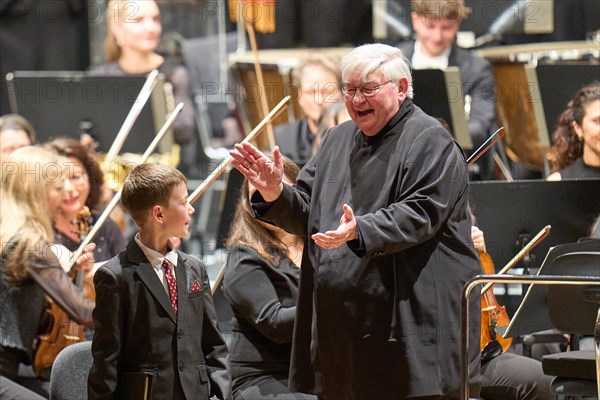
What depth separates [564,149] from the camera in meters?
4.91

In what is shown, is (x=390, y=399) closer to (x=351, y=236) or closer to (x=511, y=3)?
(x=351, y=236)

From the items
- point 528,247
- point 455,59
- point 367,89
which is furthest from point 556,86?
point 367,89

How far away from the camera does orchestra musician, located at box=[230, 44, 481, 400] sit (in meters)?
3.04

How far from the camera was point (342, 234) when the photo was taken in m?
2.87

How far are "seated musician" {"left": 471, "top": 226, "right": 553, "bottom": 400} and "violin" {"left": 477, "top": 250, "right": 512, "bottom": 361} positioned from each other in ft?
0.19

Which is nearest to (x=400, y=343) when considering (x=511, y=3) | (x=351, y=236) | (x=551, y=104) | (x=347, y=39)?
(x=351, y=236)

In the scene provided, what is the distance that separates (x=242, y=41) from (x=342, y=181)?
4743mm

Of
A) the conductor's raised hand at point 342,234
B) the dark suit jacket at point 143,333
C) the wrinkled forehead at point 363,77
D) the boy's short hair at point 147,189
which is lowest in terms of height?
the dark suit jacket at point 143,333

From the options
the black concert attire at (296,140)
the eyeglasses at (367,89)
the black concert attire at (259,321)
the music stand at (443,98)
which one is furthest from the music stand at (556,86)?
the eyeglasses at (367,89)

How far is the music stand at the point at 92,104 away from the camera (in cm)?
586

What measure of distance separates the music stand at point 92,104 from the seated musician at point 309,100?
0.72 m

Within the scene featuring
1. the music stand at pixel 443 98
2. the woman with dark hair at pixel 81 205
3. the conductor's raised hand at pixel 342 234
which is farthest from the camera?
the music stand at pixel 443 98

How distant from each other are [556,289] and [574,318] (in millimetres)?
114

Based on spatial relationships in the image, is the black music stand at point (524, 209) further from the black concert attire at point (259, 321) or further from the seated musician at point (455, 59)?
the seated musician at point (455, 59)
